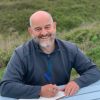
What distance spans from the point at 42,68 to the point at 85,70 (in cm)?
44

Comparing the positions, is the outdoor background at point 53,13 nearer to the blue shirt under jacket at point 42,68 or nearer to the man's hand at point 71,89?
the blue shirt under jacket at point 42,68

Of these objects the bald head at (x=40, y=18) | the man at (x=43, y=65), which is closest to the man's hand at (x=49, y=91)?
the man at (x=43, y=65)

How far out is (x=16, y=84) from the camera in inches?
136

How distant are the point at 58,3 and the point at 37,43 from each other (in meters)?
25.4

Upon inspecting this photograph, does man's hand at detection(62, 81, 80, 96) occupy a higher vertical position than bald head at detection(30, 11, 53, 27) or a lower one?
lower

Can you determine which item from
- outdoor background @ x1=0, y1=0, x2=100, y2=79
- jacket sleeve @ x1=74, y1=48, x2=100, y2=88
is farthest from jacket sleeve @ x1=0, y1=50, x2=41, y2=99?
outdoor background @ x1=0, y1=0, x2=100, y2=79

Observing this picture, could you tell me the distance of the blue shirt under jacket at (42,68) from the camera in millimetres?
3531

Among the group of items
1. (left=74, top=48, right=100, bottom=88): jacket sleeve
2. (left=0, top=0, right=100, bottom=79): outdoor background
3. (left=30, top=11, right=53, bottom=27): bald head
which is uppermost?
(left=30, top=11, right=53, bottom=27): bald head

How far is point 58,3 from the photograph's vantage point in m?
28.8

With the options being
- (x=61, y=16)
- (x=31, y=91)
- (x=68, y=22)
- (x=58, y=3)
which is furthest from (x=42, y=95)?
(x=58, y=3)

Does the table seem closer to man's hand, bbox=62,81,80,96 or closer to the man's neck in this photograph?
man's hand, bbox=62,81,80,96

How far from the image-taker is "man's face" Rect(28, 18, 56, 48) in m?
3.54

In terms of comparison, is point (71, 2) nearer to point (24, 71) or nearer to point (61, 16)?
point (61, 16)

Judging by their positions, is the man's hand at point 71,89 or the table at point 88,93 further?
the man's hand at point 71,89
